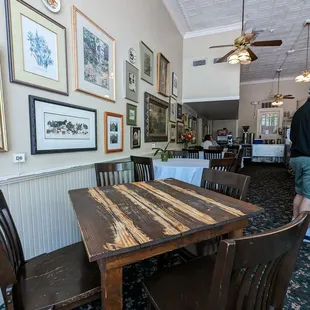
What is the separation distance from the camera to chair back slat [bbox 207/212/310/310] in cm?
53

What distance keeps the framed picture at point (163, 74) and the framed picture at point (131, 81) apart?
2.70 feet

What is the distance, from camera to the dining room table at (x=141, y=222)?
77 cm

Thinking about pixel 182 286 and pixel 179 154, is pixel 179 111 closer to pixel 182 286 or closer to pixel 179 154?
pixel 179 154

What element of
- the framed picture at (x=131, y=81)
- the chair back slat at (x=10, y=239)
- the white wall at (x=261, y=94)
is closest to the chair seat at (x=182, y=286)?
the chair back slat at (x=10, y=239)

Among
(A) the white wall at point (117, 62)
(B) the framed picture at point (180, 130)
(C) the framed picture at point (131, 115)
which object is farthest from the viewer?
(B) the framed picture at point (180, 130)

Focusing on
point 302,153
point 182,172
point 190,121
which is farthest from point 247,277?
point 190,121

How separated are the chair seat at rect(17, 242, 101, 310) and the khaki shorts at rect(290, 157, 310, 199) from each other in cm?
228

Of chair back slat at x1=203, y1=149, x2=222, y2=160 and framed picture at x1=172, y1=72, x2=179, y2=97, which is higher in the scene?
framed picture at x1=172, y1=72, x2=179, y2=97

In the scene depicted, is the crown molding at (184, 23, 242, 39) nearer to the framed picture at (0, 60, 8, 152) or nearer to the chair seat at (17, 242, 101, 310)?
the framed picture at (0, 60, 8, 152)

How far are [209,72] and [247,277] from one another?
4.90 metres

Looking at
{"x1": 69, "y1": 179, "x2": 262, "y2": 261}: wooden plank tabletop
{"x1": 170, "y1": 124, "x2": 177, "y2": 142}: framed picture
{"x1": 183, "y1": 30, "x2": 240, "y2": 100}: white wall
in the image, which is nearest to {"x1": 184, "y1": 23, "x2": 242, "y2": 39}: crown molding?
{"x1": 183, "y1": 30, "x2": 240, "y2": 100}: white wall

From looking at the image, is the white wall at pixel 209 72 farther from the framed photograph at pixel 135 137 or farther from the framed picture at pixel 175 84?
the framed photograph at pixel 135 137

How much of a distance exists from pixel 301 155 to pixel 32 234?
108 inches

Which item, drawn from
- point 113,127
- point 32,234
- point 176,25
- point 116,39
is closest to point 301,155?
point 113,127
